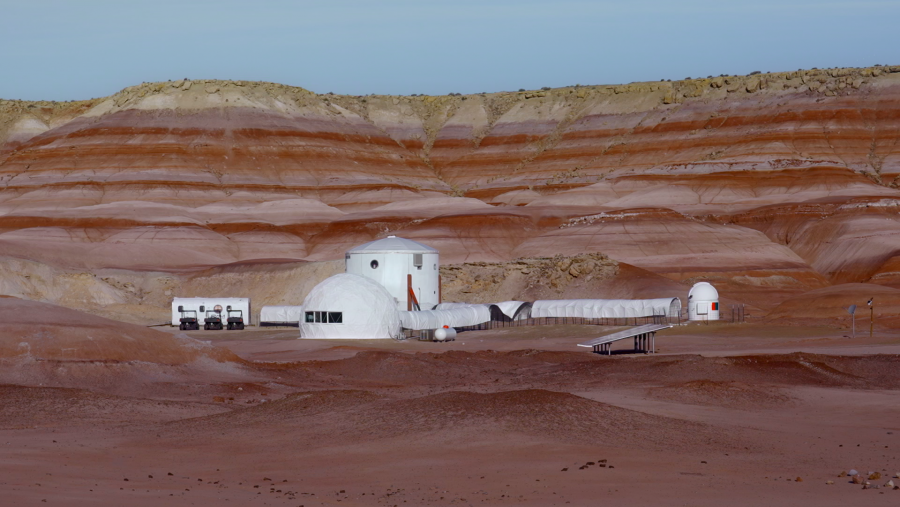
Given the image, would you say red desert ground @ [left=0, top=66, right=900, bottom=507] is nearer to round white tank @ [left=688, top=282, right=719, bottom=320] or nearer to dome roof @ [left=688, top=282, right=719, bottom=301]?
round white tank @ [left=688, top=282, right=719, bottom=320]

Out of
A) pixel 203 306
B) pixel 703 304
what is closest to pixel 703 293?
pixel 703 304

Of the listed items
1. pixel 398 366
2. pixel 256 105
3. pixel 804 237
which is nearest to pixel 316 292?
pixel 398 366

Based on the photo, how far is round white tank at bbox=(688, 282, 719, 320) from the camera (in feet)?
190

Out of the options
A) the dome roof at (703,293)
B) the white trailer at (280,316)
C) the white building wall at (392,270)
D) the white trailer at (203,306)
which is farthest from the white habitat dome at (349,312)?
the dome roof at (703,293)

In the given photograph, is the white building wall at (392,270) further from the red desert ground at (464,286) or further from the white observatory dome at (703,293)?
the white observatory dome at (703,293)

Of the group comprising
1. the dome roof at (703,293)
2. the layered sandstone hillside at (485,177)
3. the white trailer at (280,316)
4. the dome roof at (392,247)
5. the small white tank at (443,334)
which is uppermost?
the layered sandstone hillside at (485,177)

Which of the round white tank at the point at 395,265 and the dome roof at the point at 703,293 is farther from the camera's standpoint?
the dome roof at the point at 703,293

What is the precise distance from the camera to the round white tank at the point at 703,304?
57.9m

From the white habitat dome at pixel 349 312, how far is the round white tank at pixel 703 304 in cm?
1631

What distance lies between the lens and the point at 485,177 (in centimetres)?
13575

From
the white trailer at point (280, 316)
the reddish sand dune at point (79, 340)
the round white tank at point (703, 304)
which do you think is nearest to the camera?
the reddish sand dune at point (79, 340)

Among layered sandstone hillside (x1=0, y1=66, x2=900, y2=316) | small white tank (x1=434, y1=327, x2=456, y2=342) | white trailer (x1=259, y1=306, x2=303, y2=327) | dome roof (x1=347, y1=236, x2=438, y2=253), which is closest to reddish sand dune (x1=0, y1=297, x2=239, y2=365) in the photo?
small white tank (x1=434, y1=327, x2=456, y2=342)

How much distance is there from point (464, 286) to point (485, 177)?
60352 millimetres

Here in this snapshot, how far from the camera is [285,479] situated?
17344 mm
